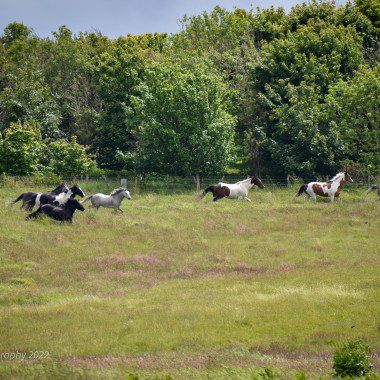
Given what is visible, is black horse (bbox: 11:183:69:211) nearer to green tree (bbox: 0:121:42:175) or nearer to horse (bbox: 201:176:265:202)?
horse (bbox: 201:176:265:202)

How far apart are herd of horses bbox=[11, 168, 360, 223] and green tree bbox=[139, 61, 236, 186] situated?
27.5ft

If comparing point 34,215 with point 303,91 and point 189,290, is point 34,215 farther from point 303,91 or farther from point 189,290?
point 303,91

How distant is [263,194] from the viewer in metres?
46.8

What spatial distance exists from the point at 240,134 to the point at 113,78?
518 inches

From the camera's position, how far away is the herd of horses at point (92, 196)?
33969 mm

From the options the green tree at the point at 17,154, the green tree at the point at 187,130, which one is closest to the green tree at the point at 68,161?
the green tree at the point at 17,154

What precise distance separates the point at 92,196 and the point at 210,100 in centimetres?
1966

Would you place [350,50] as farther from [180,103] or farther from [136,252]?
[136,252]

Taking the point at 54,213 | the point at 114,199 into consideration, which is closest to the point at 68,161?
the point at 114,199

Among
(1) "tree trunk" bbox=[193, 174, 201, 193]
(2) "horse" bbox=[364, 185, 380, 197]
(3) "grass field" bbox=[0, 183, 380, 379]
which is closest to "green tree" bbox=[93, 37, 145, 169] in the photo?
(1) "tree trunk" bbox=[193, 174, 201, 193]

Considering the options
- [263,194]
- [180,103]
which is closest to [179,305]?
[263,194]

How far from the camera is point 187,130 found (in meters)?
53.7

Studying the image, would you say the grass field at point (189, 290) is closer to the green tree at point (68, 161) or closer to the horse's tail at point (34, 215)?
the horse's tail at point (34, 215)

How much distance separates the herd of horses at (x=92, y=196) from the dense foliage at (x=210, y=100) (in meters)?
6.34
